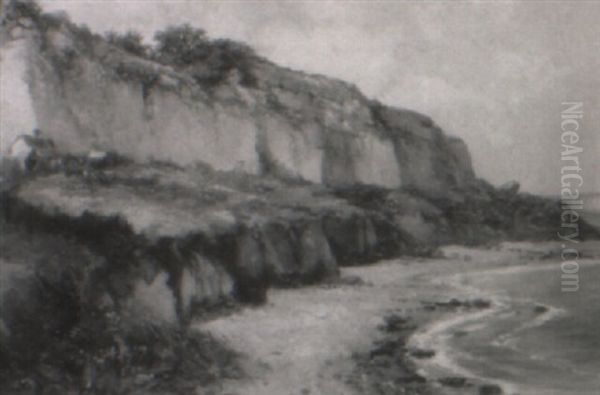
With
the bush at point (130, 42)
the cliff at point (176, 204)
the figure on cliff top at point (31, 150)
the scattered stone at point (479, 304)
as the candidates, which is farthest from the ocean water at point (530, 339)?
the bush at point (130, 42)

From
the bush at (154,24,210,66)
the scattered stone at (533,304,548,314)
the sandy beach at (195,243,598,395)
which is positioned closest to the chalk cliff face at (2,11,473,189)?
the bush at (154,24,210,66)

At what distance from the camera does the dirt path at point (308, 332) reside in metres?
19.8

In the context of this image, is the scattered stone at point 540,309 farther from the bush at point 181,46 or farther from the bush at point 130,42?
the bush at point 181,46

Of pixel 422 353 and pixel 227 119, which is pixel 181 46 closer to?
pixel 227 119

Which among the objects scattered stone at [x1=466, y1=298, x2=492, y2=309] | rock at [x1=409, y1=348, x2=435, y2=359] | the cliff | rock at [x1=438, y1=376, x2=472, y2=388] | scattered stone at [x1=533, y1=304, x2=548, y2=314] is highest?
the cliff

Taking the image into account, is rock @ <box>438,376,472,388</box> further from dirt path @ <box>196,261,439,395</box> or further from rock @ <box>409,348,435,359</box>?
rock @ <box>409,348,435,359</box>

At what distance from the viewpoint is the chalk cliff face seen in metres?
33.3

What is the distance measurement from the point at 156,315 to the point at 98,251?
6.36 ft

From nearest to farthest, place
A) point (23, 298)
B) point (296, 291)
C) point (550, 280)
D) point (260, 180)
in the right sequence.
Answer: point (23, 298) → point (296, 291) → point (550, 280) → point (260, 180)

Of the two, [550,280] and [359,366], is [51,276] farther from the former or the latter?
[550,280]

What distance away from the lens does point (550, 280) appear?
37969 millimetres

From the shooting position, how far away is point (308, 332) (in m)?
25.0

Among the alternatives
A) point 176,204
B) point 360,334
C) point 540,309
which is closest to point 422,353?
point 360,334

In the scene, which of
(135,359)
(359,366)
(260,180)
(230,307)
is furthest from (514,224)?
(135,359)
